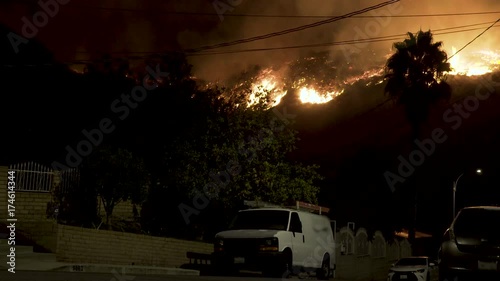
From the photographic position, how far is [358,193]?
155ft

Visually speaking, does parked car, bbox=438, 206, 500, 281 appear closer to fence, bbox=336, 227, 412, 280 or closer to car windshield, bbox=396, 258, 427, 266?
car windshield, bbox=396, 258, 427, 266

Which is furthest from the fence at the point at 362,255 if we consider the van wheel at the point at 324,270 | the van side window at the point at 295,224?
the van side window at the point at 295,224

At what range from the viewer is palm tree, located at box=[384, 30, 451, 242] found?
140 ft

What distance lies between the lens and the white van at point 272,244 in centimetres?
1648

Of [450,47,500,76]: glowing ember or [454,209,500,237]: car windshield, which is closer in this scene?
[454,209,500,237]: car windshield

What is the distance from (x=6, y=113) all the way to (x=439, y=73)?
87.1ft

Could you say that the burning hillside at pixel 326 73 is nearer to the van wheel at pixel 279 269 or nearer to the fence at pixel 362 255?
the fence at pixel 362 255

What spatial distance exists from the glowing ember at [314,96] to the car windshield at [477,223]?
335 feet

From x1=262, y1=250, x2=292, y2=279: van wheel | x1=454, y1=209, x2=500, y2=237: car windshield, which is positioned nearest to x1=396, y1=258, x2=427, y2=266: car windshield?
x1=262, y1=250, x2=292, y2=279: van wheel

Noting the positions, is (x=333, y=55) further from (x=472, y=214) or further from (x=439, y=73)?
(x=472, y=214)

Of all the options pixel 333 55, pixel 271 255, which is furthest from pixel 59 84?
pixel 333 55

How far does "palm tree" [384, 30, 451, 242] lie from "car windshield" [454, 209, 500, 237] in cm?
3000

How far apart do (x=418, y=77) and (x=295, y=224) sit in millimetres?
26947

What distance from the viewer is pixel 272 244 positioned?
53.9 ft
